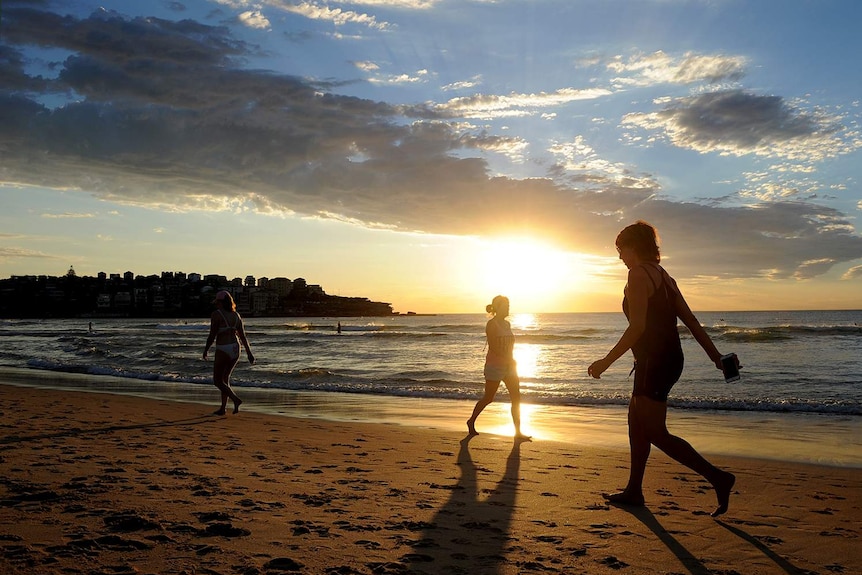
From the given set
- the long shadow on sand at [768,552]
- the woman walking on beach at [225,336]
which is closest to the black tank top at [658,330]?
the long shadow on sand at [768,552]

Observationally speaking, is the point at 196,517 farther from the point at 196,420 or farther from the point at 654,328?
the point at 196,420

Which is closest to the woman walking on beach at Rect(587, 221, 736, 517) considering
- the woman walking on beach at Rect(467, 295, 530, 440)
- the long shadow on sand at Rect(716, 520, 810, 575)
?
the long shadow on sand at Rect(716, 520, 810, 575)

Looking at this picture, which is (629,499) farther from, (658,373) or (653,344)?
(653,344)

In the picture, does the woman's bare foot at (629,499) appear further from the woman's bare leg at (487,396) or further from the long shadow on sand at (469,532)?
the woman's bare leg at (487,396)

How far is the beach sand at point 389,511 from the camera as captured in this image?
11.9 feet

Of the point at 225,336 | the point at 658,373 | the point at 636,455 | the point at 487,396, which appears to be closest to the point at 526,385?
the point at 487,396

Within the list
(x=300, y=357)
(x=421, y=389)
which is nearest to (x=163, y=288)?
(x=300, y=357)

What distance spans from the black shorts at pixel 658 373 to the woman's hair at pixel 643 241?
0.72 meters

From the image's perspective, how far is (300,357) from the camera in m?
31.0

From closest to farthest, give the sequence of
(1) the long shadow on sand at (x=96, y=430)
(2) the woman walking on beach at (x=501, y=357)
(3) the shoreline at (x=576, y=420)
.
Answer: (1) the long shadow on sand at (x=96, y=430) → (3) the shoreline at (x=576, y=420) → (2) the woman walking on beach at (x=501, y=357)

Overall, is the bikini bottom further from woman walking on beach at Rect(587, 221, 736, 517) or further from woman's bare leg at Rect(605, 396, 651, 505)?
woman walking on beach at Rect(587, 221, 736, 517)

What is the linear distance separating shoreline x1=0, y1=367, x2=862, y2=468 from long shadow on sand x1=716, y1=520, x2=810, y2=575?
150 inches

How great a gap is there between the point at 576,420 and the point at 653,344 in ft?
23.5

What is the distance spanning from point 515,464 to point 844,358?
2396cm
